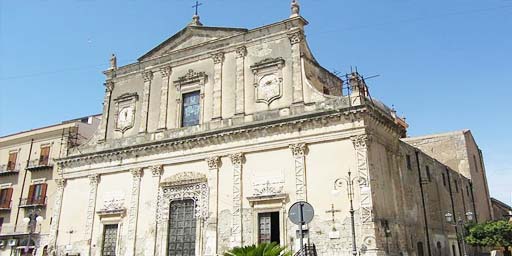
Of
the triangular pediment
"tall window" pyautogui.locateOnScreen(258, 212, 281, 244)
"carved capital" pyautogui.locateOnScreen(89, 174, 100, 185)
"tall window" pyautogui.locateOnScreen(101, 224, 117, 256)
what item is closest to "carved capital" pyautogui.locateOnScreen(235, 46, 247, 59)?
the triangular pediment

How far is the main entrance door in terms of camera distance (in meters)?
19.2

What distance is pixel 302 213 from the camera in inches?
336

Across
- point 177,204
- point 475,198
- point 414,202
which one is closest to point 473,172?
point 475,198

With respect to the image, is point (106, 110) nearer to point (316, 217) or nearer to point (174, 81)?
point (174, 81)

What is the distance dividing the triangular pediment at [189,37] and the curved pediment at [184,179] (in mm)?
6892

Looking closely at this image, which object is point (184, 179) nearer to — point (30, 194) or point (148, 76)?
point (148, 76)

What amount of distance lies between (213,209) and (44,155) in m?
15.9

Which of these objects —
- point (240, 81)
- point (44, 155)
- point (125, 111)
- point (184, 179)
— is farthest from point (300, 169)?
point (44, 155)

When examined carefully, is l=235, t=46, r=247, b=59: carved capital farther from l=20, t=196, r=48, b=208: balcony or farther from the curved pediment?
l=20, t=196, r=48, b=208: balcony

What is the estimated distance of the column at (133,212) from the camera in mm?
20234

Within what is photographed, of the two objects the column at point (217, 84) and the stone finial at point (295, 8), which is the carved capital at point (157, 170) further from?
the stone finial at point (295, 8)

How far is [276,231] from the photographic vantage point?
17.5m

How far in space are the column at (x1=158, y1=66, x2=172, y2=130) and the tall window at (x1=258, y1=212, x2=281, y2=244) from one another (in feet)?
23.6

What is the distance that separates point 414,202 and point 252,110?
837 cm
